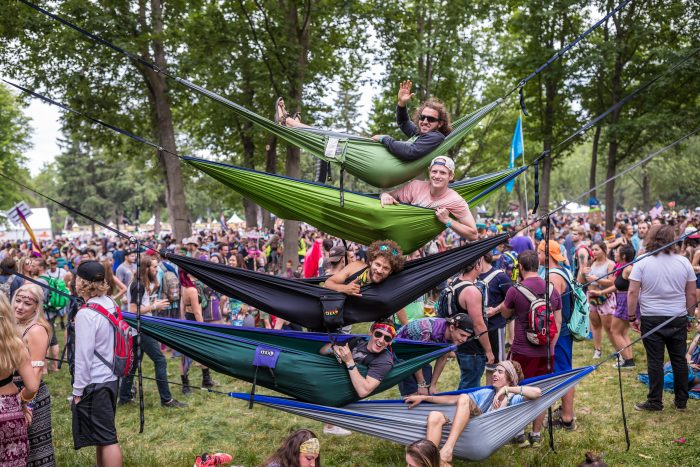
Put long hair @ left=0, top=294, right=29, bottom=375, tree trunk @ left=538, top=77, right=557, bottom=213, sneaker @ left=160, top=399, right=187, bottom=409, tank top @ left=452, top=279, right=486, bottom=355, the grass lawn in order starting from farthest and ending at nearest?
tree trunk @ left=538, top=77, right=557, bottom=213
sneaker @ left=160, top=399, right=187, bottom=409
tank top @ left=452, top=279, right=486, bottom=355
the grass lawn
long hair @ left=0, top=294, right=29, bottom=375

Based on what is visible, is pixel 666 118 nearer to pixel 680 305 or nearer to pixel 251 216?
pixel 680 305

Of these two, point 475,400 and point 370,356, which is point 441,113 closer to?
→ point 370,356

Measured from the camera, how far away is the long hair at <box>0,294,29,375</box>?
294cm

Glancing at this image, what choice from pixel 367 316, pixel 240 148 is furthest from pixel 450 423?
pixel 240 148

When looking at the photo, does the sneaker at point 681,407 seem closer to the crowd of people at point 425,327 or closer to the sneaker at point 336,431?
the crowd of people at point 425,327

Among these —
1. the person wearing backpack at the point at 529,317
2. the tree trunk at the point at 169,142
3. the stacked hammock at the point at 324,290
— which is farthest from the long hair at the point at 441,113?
the tree trunk at the point at 169,142

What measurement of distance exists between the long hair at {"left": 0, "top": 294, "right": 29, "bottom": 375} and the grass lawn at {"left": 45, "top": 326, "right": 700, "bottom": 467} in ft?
5.80

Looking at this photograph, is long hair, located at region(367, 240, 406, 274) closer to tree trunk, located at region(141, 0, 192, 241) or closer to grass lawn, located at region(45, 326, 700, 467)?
grass lawn, located at region(45, 326, 700, 467)

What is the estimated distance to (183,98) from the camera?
46.4 feet

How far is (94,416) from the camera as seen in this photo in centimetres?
369

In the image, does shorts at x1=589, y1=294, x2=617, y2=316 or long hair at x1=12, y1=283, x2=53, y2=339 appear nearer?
long hair at x1=12, y1=283, x2=53, y2=339

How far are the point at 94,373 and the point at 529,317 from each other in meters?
3.33

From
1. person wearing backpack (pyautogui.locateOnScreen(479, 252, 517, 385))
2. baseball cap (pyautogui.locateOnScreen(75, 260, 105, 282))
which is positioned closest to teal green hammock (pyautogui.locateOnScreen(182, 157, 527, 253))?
baseball cap (pyautogui.locateOnScreen(75, 260, 105, 282))

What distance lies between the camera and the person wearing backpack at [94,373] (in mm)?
3645
